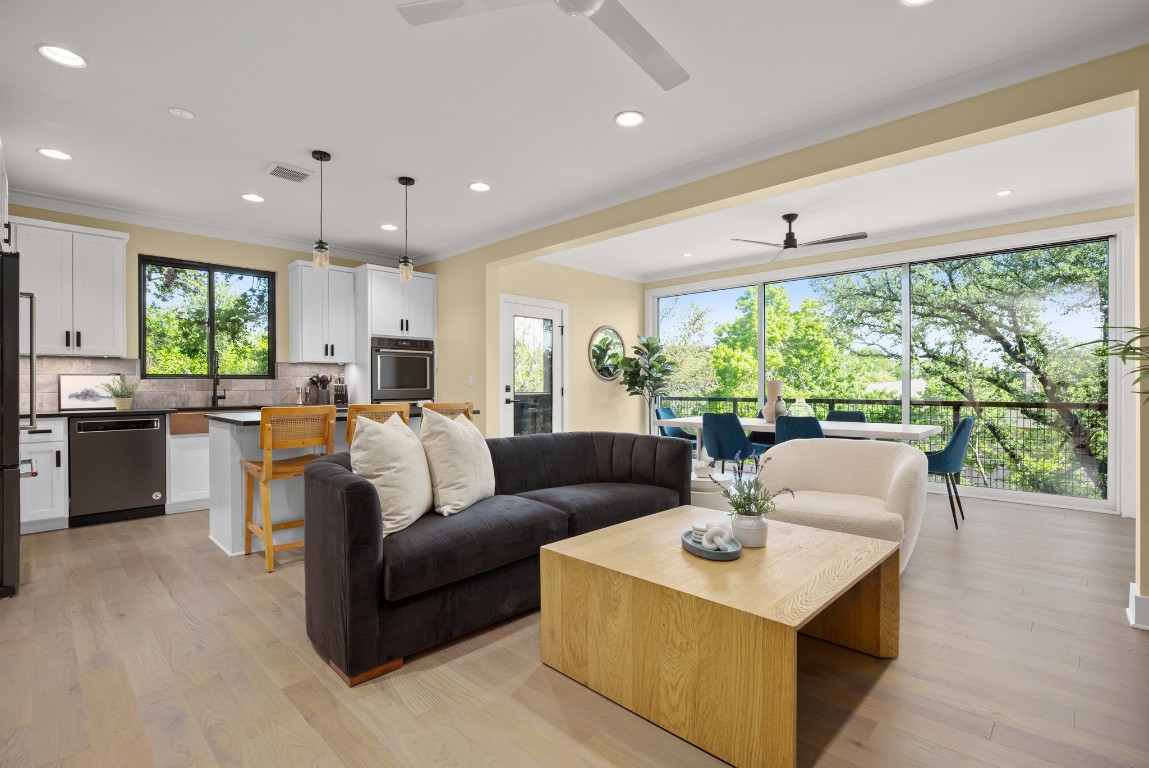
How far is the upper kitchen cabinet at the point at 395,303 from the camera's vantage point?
581 cm

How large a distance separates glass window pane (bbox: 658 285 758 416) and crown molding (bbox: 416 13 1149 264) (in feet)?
10.4

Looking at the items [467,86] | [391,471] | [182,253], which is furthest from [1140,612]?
[182,253]

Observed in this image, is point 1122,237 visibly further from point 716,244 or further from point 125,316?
point 125,316

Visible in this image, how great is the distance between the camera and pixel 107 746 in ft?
5.47

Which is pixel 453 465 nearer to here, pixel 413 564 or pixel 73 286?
pixel 413 564

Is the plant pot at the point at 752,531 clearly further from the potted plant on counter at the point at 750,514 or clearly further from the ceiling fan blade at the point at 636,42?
the ceiling fan blade at the point at 636,42

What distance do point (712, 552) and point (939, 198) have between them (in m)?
4.13

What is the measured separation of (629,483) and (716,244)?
11.5ft

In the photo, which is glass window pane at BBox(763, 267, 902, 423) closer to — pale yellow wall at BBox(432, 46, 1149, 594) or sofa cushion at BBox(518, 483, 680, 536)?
pale yellow wall at BBox(432, 46, 1149, 594)

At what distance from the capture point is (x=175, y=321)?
16.9 ft

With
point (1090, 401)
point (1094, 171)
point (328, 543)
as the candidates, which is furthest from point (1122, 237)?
point (328, 543)

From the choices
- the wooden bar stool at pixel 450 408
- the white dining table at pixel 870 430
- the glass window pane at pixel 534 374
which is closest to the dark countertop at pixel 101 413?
the wooden bar stool at pixel 450 408

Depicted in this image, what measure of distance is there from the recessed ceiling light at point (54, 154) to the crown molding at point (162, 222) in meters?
1.02

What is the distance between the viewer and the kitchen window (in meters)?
5.03
